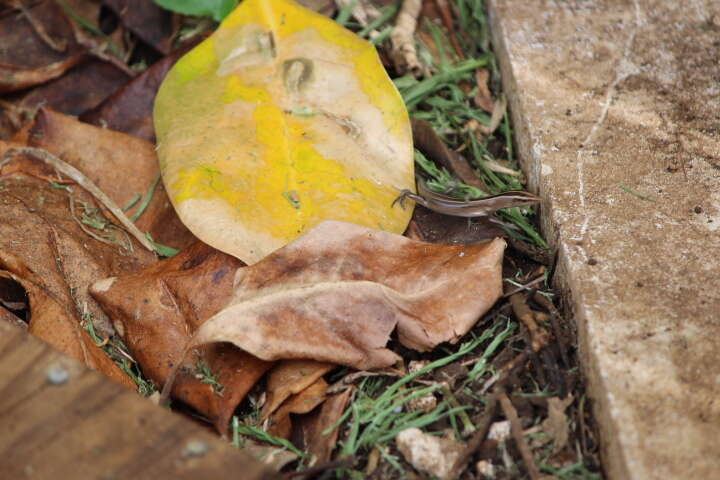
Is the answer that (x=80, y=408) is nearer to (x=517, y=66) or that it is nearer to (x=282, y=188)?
(x=282, y=188)

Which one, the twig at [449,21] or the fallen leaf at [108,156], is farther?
the twig at [449,21]

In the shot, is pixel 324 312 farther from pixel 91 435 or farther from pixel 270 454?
pixel 91 435

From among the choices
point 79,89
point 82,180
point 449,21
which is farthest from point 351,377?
point 79,89

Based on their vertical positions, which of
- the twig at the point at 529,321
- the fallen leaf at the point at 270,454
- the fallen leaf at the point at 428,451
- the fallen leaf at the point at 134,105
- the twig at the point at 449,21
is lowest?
the fallen leaf at the point at 270,454

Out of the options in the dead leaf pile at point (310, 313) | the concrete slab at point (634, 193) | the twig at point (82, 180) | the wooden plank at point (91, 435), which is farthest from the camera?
the twig at point (82, 180)

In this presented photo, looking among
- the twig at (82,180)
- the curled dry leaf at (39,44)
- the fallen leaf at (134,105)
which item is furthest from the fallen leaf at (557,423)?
the curled dry leaf at (39,44)

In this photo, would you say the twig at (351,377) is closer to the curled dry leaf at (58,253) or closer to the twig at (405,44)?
the curled dry leaf at (58,253)

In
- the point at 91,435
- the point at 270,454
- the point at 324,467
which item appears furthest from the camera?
the point at 270,454
